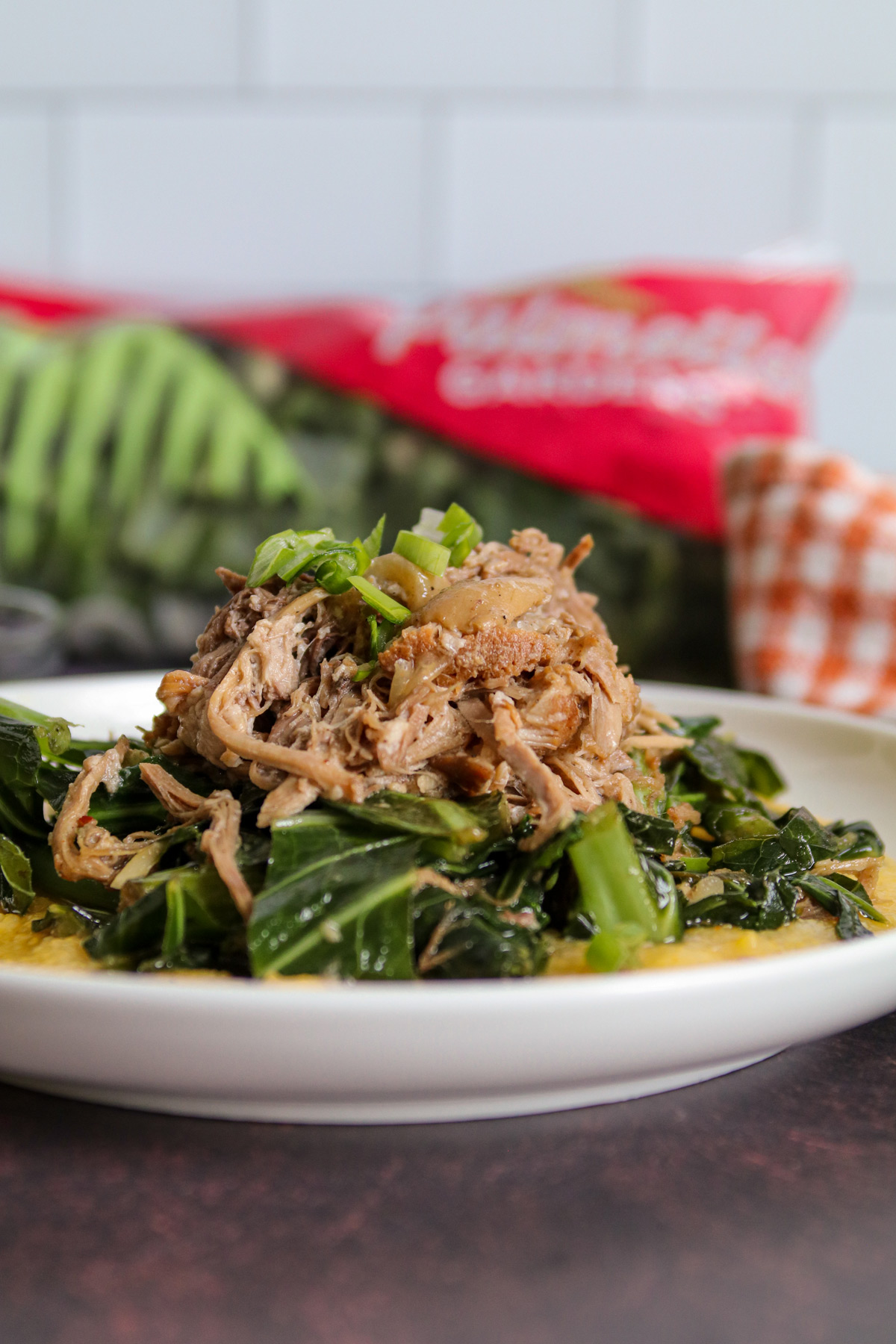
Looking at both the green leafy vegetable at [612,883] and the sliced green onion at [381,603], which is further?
Answer: the sliced green onion at [381,603]

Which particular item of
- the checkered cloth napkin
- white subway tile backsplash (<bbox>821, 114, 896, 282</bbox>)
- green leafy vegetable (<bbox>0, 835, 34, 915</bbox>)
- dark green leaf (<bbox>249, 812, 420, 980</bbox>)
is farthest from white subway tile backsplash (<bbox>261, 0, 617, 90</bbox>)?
dark green leaf (<bbox>249, 812, 420, 980</bbox>)

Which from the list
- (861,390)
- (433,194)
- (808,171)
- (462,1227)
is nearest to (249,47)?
(433,194)

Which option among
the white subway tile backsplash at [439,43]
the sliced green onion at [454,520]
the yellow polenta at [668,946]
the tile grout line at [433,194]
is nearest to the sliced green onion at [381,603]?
the sliced green onion at [454,520]

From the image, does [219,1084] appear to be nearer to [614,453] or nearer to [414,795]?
[414,795]

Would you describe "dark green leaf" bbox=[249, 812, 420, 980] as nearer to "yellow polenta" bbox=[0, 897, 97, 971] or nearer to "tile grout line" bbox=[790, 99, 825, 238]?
"yellow polenta" bbox=[0, 897, 97, 971]

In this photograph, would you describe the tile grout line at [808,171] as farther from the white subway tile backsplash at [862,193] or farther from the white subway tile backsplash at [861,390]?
the white subway tile backsplash at [861,390]

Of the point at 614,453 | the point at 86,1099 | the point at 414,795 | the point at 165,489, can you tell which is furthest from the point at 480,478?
the point at 86,1099
